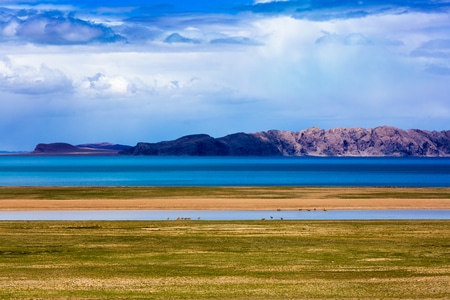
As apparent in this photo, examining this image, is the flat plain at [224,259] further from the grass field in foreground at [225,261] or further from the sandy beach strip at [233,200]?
the sandy beach strip at [233,200]

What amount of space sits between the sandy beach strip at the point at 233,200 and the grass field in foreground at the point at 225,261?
70.9ft

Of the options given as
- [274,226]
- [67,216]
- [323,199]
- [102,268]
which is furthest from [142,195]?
[102,268]

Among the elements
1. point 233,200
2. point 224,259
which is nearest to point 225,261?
point 224,259

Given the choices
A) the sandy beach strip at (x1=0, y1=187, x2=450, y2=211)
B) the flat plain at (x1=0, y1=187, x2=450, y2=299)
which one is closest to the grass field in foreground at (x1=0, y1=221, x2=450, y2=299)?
the flat plain at (x1=0, y1=187, x2=450, y2=299)

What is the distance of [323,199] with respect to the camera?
81312mm

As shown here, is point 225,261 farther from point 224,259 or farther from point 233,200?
point 233,200

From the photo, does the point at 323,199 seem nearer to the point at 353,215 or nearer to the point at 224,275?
the point at 353,215

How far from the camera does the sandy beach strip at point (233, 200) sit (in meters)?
70.3

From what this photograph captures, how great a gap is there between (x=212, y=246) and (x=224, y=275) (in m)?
9.10

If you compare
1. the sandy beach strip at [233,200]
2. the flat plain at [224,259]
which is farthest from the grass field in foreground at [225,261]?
the sandy beach strip at [233,200]

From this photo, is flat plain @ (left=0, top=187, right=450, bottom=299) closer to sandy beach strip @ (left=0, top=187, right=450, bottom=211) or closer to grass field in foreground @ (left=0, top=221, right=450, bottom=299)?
grass field in foreground @ (left=0, top=221, right=450, bottom=299)

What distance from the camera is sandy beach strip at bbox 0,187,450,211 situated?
70312 millimetres

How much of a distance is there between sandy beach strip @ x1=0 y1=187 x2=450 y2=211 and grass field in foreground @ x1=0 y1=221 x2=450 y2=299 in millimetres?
21598

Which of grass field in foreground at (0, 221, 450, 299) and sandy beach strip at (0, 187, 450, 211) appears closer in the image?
grass field in foreground at (0, 221, 450, 299)
